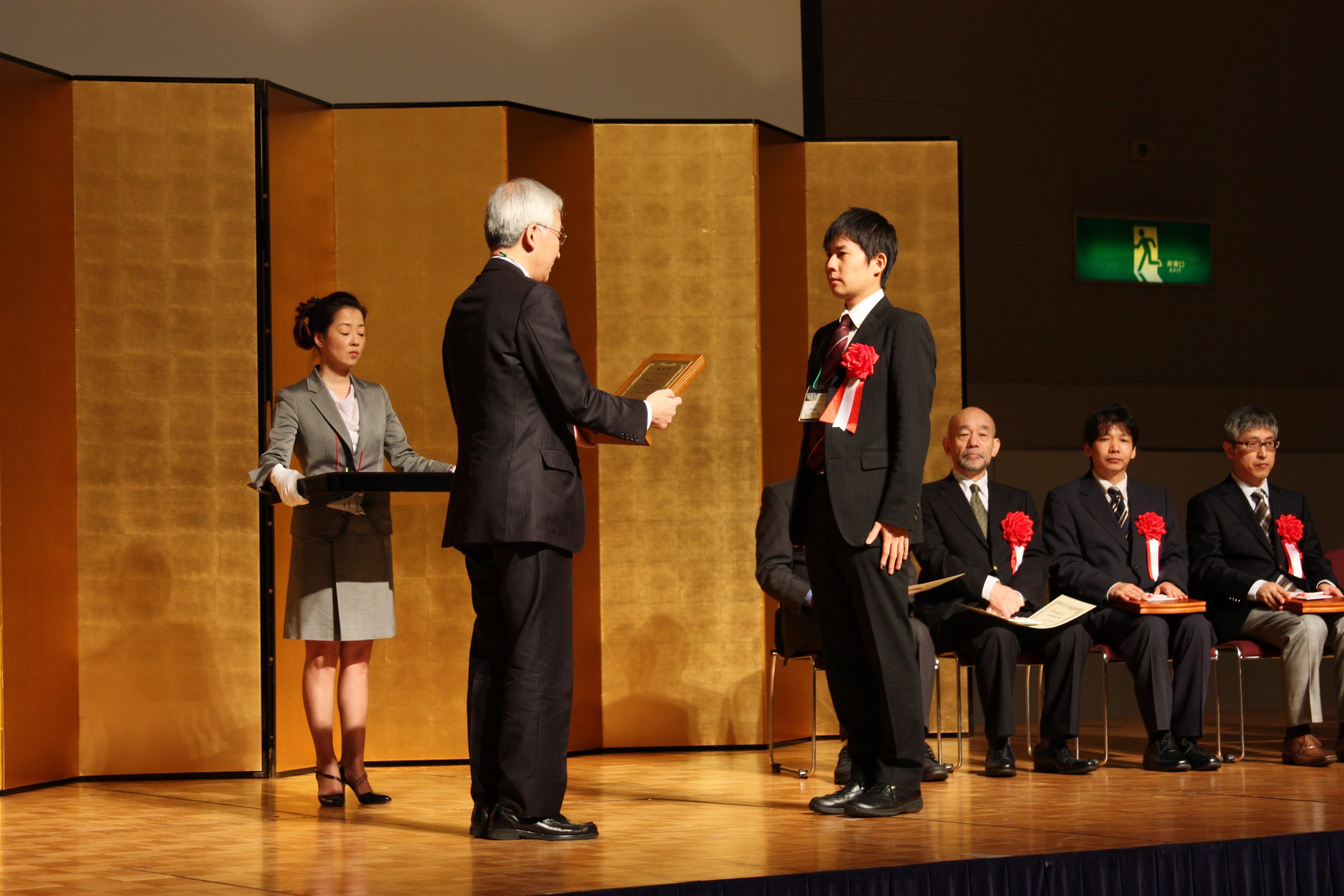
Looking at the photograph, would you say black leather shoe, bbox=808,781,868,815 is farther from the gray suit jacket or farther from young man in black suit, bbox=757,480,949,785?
the gray suit jacket

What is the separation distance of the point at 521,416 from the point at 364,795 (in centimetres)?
131

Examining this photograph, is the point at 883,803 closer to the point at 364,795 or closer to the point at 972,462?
the point at 364,795

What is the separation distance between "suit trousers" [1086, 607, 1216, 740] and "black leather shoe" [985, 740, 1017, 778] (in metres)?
0.43

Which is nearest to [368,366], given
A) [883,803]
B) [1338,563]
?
[883,803]

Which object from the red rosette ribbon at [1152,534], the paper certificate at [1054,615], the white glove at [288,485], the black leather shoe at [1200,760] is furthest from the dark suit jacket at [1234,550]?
the white glove at [288,485]

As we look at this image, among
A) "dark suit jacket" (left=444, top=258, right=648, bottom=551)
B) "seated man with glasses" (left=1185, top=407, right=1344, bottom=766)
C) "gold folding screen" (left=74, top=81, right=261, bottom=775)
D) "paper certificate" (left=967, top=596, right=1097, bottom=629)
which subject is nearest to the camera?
"dark suit jacket" (left=444, top=258, right=648, bottom=551)

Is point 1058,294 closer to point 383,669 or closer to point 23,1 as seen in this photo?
point 383,669

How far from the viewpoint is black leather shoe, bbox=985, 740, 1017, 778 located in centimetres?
419

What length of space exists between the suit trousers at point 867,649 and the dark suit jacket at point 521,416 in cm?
62

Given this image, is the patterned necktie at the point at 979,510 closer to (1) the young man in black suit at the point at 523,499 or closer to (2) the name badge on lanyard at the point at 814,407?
(2) the name badge on lanyard at the point at 814,407

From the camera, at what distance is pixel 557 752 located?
3039 millimetres

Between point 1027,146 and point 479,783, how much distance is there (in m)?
5.27

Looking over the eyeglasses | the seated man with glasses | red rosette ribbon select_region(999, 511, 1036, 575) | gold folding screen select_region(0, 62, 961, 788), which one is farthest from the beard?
the eyeglasses

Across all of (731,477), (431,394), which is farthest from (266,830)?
(731,477)
